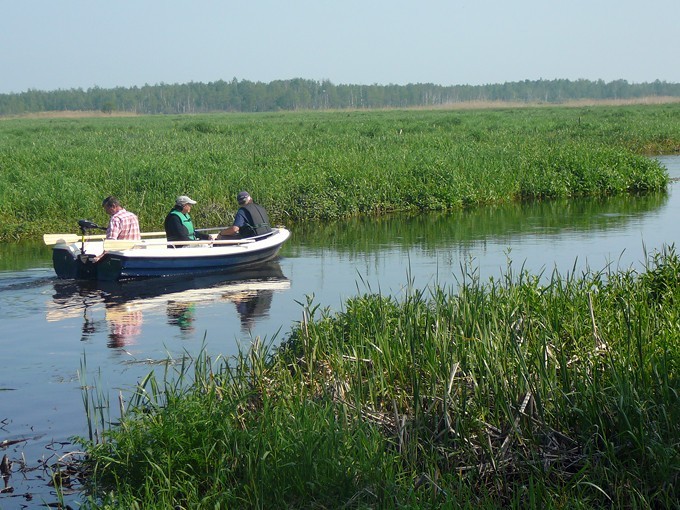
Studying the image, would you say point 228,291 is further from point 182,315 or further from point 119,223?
point 119,223

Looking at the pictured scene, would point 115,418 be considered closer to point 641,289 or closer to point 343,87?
point 641,289

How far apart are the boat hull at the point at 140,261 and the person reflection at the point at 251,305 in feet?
4.65

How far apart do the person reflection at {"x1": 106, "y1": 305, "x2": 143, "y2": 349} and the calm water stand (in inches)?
0.5

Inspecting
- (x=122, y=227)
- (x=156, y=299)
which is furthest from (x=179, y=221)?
(x=156, y=299)

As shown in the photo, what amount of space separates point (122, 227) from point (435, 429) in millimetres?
9858

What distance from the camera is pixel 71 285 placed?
1452 centimetres

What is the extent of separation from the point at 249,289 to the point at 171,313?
1.92 meters

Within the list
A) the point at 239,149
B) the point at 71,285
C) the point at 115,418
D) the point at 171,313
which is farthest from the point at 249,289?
the point at 239,149

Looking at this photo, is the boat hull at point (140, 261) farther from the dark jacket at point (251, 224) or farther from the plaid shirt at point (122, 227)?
the dark jacket at point (251, 224)

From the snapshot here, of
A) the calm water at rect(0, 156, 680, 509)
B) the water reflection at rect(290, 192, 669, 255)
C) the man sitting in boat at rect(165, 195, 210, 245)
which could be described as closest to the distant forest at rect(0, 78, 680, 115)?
the water reflection at rect(290, 192, 669, 255)

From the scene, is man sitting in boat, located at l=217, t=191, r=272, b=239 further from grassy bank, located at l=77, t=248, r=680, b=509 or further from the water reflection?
grassy bank, located at l=77, t=248, r=680, b=509

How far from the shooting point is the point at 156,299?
1361 centimetres

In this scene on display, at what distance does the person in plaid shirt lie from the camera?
1466 cm

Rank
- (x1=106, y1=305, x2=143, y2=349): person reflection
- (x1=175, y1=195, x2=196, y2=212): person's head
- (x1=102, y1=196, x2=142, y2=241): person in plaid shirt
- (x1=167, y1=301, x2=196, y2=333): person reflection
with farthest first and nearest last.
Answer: (x1=175, y1=195, x2=196, y2=212): person's head, (x1=102, y1=196, x2=142, y2=241): person in plaid shirt, (x1=167, y1=301, x2=196, y2=333): person reflection, (x1=106, y1=305, x2=143, y2=349): person reflection
